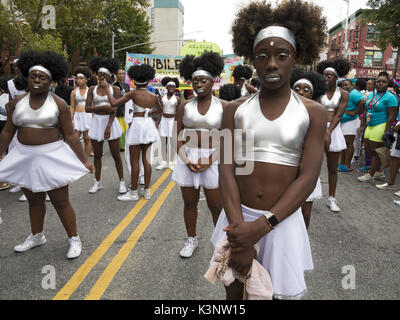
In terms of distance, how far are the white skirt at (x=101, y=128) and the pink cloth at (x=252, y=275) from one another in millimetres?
4494

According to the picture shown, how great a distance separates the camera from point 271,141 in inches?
79.4

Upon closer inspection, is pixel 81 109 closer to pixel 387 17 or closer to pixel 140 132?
pixel 140 132

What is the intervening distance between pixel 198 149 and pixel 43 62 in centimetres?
200

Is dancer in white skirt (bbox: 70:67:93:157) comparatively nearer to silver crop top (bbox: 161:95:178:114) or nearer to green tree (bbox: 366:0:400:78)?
silver crop top (bbox: 161:95:178:114)

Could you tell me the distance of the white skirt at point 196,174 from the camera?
376 cm

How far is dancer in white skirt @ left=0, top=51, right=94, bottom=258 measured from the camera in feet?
11.9

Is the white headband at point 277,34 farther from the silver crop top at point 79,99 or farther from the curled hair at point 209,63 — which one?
the silver crop top at point 79,99

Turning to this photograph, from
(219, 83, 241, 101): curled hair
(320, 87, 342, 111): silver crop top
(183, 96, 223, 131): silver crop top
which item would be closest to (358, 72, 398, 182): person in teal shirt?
(320, 87, 342, 111): silver crop top

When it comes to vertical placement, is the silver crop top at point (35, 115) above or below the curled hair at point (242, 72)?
below

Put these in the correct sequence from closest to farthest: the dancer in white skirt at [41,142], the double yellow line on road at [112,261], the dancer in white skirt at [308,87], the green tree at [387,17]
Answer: the double yellow line on road at [112,261] < the dancer in white skirt at [308,87] < the dancer in white skirt at [41,142] < the green tree at [387,17]

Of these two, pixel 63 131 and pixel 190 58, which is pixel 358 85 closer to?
pixel 190 58

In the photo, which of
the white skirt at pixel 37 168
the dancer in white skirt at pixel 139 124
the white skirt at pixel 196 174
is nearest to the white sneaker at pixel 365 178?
the dancer in white skirt at pixel 139 124

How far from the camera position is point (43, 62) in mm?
3754
